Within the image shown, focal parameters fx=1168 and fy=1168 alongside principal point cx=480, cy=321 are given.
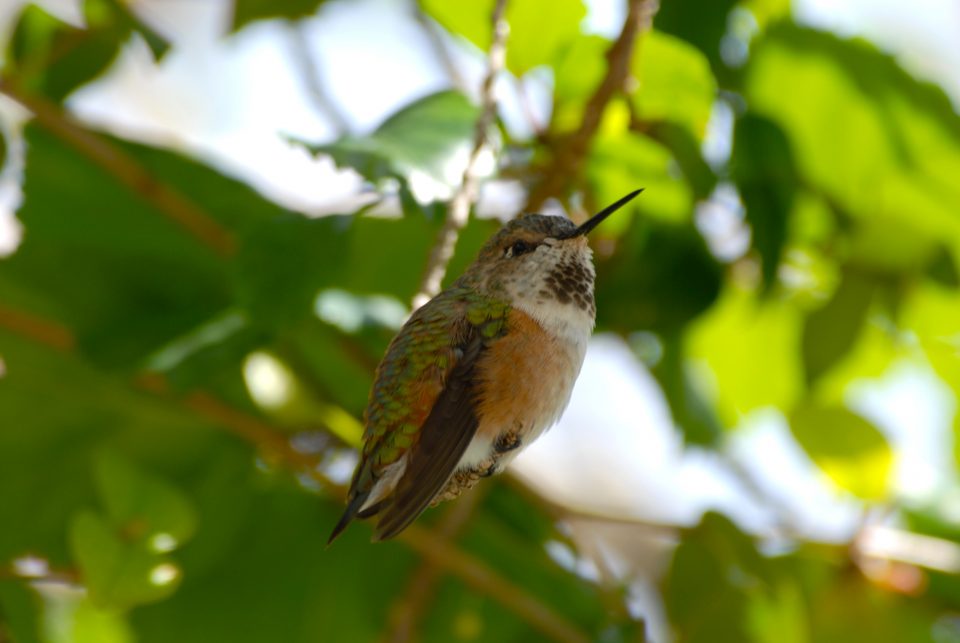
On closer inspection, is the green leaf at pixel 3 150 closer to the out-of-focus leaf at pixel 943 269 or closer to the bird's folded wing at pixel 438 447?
the bird's folded wing at pixel 438 447

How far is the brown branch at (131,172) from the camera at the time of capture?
2.44m

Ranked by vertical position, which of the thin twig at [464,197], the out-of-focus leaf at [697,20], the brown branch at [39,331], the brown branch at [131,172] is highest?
the thin twig at [464,197]

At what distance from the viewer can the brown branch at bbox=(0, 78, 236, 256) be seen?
2.44 m

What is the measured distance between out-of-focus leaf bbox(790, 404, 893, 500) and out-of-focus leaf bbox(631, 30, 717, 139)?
2.64ft

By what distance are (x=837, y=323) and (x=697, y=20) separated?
78 cm

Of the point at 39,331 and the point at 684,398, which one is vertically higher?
the point at 39,331

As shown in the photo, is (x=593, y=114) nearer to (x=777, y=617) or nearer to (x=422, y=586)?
(x=422, y=586)

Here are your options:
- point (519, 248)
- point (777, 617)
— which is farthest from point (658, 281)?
point (777, 617)

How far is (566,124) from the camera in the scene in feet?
8.50

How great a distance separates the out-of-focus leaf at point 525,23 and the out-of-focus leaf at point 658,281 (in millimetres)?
472

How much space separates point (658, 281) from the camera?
8.71 ft

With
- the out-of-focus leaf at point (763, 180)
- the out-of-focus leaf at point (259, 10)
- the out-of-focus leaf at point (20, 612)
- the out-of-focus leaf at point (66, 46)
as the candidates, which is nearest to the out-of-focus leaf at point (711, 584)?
the out-of-focus leaf at point (763, 180)

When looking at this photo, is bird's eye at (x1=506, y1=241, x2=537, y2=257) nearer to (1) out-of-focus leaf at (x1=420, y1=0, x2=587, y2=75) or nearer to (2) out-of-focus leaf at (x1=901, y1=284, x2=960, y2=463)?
(1) out-of-focus leaf at (x1=420, y1=0, x2=587, y2=75)

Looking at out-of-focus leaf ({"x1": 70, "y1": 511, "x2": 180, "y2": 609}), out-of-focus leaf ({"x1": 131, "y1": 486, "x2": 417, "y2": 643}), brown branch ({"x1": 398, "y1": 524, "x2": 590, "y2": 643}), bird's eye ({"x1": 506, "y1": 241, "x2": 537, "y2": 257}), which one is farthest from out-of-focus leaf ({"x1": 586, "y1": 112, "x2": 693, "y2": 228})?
out-of-focus leaf ({"x1": 70, "y1": 511, "x2": 180, "y2": 609})
